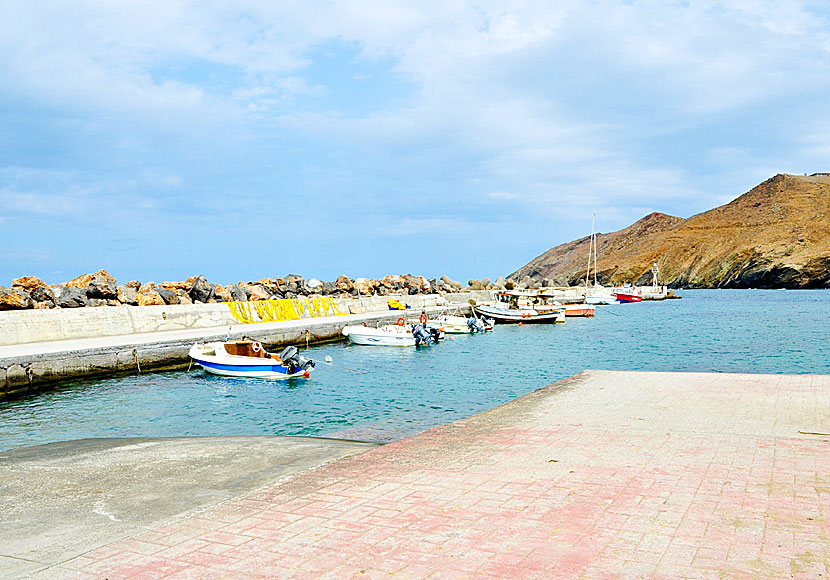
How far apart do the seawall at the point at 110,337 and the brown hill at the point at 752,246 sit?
130 meters

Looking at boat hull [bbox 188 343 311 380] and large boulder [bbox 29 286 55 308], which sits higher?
large boulder [bbox 29 286 55 308]

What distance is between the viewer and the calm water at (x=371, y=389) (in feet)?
44.4

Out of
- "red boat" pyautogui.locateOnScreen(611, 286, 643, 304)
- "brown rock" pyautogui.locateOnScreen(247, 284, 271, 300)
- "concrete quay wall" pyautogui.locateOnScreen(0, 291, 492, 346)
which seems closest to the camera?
"concrete quay wall" pyautogui.locateOnScreen(0, 291, 492, 346)

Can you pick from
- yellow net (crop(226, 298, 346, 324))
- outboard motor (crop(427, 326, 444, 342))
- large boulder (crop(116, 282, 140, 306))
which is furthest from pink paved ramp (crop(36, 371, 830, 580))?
large boulder (crop(116, 282, 140, 306))

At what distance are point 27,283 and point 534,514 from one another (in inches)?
1247

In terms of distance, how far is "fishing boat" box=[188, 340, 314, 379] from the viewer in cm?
2028

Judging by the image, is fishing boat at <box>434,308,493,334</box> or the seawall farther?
fishing boat at <box>434,308,493,334</box>

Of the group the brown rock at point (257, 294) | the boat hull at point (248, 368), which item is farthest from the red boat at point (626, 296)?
the boat hull at point (248, 368)

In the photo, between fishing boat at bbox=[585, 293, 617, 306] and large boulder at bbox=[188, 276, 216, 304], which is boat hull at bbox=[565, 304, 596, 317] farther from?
large boulder at bbox=[188, 276, 216, 304]

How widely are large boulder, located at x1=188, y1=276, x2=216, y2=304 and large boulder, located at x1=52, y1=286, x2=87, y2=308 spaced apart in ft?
31.2

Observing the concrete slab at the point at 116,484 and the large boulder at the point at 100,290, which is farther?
the large boulder at the point at 100,290

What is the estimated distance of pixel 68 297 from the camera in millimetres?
28266

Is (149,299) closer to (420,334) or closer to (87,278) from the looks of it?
(87,278)

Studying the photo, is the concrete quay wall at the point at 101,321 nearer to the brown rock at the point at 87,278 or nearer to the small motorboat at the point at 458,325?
the brown rock at the point at 87,278
